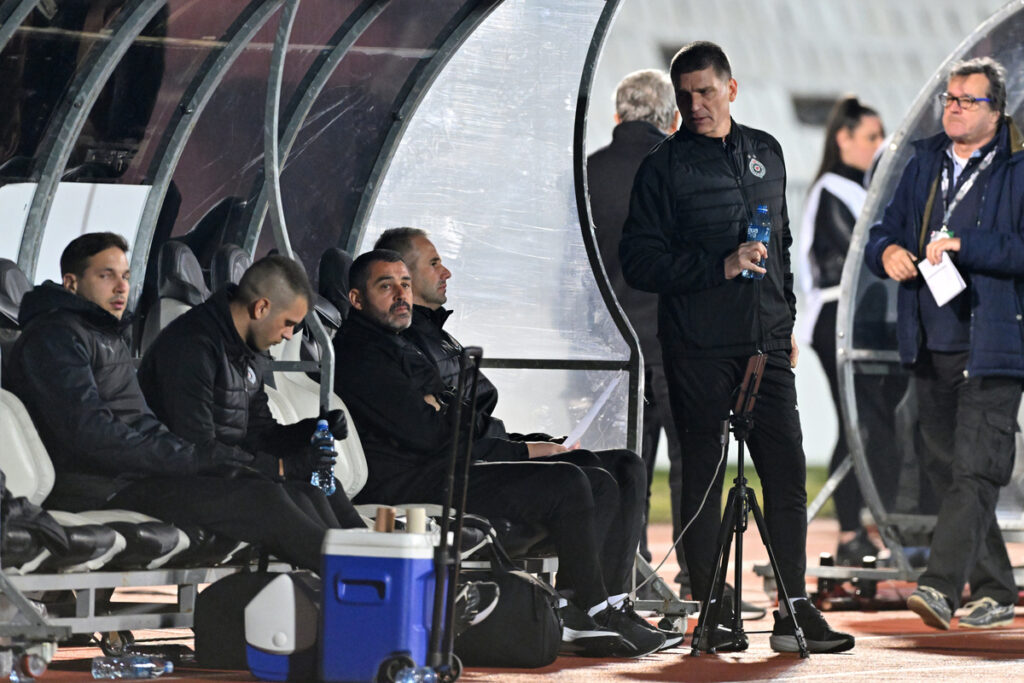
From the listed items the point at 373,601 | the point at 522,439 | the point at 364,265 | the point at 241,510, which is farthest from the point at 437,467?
the point at 373,601

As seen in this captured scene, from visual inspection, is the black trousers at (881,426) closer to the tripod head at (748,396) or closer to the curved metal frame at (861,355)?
the curved metal frame at (861,355)

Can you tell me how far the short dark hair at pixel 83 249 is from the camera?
7.00m

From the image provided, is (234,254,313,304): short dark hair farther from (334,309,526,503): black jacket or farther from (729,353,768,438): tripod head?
(729,353,768,438): tripod head

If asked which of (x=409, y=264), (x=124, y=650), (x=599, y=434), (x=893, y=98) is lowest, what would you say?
(x=124, y=650)

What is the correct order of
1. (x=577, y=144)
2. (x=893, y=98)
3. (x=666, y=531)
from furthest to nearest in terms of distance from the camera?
(x=893, y=98) → (x=666, y=531) → (x=577, y=144)

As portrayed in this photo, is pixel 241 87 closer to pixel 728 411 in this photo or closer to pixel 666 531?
pixel 728 411

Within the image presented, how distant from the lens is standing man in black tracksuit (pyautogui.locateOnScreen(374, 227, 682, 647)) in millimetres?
7930

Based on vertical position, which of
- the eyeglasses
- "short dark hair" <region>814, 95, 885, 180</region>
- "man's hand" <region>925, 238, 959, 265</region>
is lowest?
"man's hand" <region>925, 238, 959, 265</region>

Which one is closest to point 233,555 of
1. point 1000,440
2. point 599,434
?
point 599,434

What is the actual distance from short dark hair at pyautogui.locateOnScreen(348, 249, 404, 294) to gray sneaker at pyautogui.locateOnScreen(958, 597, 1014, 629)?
2867mm

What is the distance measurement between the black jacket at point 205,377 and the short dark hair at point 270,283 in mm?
68

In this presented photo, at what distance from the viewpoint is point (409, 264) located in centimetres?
842

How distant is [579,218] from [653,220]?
1205mm

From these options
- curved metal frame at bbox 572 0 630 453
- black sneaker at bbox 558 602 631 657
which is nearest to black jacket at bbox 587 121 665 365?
curved metal frame at bbox 572 0 630 453
